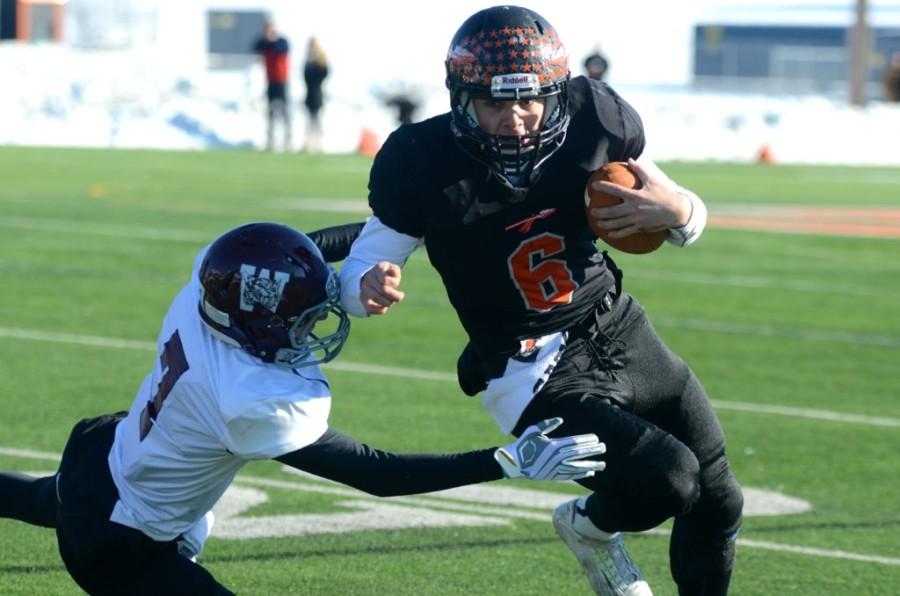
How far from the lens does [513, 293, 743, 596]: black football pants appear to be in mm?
4676

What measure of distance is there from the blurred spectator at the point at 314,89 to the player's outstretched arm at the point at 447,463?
2512cm

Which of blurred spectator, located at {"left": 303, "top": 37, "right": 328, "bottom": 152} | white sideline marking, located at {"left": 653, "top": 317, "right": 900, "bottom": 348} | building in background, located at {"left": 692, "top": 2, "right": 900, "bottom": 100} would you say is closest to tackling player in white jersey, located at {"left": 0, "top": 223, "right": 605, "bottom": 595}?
white sideline marking, located at {"left": 653, "top": 317, "right": 900, "bottom": 348}

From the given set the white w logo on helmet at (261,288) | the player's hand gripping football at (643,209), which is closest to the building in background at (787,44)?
the player's hand gripping football at (643,209)

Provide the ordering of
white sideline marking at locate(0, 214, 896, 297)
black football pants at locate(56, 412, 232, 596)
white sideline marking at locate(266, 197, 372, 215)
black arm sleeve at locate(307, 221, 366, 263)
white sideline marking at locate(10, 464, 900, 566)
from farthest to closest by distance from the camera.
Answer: white sideline marking at locate(266, 197, 372, 215) → white sideline marking at locate(0, 214, 896, 297) → white sideline marking at locate(10, 464, 900, 566) → black arm sleeve at locate(307, 221, 366, 263) → black football pants at locate(56, 412, 232, 596)

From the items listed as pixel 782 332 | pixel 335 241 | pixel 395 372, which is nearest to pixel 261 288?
pixel 335 241

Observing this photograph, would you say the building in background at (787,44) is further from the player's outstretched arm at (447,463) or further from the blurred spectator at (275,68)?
the player's outstretched arm at (447,463)

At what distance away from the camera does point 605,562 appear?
5172 mm

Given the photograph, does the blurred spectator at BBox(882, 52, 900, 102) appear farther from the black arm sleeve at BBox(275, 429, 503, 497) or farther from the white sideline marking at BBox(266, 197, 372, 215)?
the black arm sleeve at BBox(275, 429, 503, 497)

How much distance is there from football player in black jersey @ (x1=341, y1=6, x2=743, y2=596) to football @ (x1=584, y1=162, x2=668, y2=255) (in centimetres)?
3

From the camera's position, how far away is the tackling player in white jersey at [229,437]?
4.33 m

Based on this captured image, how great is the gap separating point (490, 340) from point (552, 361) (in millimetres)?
176

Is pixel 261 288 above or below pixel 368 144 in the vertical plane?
above

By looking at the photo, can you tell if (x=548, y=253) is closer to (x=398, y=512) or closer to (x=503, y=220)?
(x=503, y=220)

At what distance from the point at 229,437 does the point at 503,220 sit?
0.99 meters
